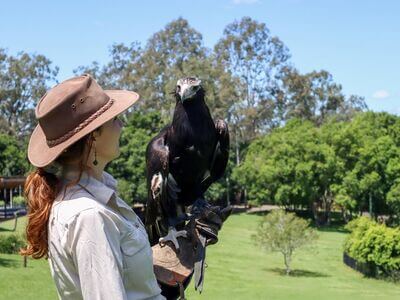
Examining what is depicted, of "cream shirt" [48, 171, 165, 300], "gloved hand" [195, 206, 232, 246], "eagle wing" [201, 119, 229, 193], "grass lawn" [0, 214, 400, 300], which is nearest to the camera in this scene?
"cream shirt" [48, 171, 165, 300]

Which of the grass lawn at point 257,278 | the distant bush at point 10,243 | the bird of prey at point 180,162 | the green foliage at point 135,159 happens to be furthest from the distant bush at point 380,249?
the bird of prey at point 180,162

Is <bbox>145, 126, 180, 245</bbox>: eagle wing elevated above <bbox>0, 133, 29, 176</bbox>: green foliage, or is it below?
below

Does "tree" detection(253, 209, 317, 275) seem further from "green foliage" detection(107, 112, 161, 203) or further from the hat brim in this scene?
the hat brim

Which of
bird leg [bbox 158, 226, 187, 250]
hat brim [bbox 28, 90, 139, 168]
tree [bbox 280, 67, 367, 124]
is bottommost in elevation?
bird leg [bbox 158, 226, 187, 250]

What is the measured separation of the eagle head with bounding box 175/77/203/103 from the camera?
4.31 meters

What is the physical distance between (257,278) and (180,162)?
→ 1981 centimetres

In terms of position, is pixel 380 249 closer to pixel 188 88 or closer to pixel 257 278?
pixel 257 278

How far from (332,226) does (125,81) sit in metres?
18.9

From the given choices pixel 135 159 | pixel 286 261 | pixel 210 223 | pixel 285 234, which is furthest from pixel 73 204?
pixel 135 159

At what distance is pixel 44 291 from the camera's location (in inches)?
671

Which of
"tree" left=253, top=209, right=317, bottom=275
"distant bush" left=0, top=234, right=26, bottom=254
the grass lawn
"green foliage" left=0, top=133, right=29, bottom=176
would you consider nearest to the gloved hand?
the grass lawn

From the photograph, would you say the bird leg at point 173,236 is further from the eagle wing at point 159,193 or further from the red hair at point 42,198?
the red hair at point 42,198

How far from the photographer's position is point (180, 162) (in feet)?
14.1

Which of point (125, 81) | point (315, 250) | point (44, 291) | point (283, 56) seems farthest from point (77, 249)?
point (283, 56)
